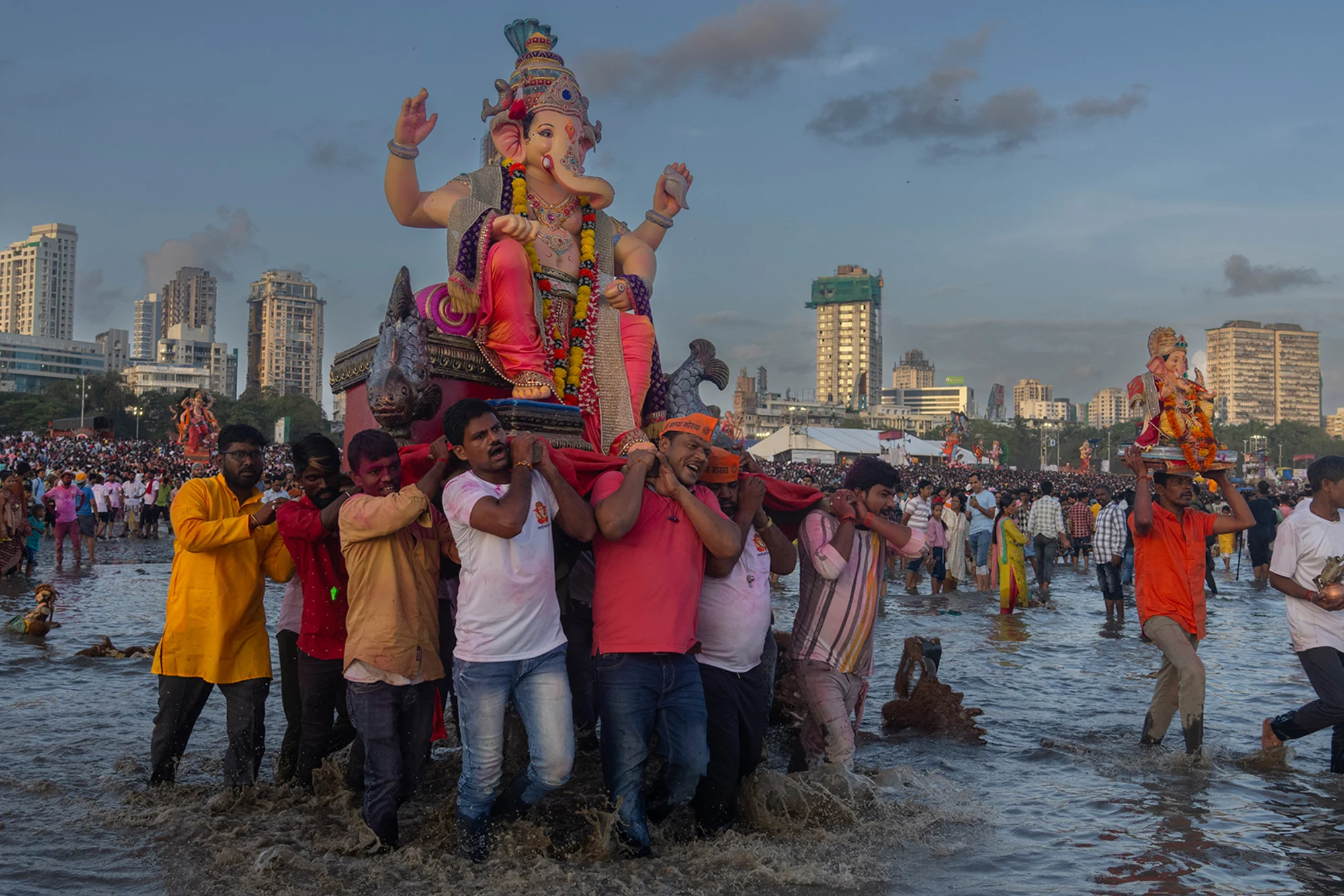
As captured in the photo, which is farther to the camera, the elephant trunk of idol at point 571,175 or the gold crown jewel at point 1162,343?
the gold crown jewel at point 1162,343

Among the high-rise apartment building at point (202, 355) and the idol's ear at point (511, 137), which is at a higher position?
the high-rise apartment building at point (202, 355)

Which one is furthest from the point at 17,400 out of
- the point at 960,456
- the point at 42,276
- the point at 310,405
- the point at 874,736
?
the point at 42,276

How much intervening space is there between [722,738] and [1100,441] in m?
121

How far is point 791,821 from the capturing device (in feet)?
17.0

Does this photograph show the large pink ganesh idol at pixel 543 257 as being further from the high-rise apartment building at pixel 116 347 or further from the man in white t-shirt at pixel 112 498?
the high-rise apartment building at pixel 116 347

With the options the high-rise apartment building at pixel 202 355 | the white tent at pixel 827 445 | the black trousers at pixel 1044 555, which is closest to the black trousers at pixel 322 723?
the black trousers at pixel 1044 555

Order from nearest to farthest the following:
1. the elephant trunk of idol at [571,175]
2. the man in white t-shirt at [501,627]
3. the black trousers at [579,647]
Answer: the man in white t-shirt at [501,627] < the black trousers at [579,647] < the elephant trunk of idol at [571,175]

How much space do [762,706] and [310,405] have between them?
10522 cm

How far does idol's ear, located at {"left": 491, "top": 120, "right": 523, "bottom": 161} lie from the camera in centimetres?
647

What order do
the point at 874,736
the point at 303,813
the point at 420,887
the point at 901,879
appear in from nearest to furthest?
1. the point at 420,887
2. the point at 901,879
3. the point at 303,813
4. the point at 874,736

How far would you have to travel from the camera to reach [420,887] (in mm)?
4340

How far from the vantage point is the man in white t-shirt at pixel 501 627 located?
14.1 ft

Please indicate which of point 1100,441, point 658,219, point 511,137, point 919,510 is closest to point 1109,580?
point 919,510

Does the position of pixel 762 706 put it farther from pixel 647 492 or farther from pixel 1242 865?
pixel 1242 865
